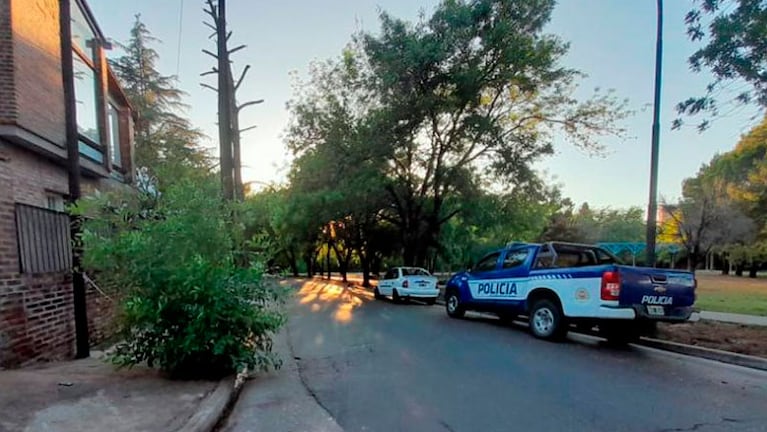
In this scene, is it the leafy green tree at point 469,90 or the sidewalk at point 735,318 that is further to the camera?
the leafy green tree at point 469,90

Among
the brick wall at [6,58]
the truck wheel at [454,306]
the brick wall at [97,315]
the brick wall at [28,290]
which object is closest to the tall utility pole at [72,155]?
the brick wall at [28,290]

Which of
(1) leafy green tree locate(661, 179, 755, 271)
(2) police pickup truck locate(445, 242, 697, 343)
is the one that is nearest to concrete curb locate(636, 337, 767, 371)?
(2) police pickup truck locate(445, 242, 697, 343)

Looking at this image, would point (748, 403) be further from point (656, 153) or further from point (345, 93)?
point (345, 93)

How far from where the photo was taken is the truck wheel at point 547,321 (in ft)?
32.1

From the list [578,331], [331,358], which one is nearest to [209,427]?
[331,358]

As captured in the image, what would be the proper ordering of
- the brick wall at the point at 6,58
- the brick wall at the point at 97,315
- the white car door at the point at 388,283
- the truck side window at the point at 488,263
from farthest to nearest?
1. the white car door at the point at 388,283
2. the truck side window at the point at 488,263
3. the brick wall at the point at 97,315
4. the brick wall at the point at 6,58

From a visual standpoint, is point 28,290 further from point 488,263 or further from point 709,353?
point 709,353

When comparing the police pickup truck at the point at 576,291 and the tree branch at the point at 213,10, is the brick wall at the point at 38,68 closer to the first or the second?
the tree branch at the point at 213,10

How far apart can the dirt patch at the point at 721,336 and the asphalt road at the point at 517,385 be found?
0.90m

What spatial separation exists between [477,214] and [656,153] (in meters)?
13.2

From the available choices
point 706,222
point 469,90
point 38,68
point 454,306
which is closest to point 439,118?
point 469,90

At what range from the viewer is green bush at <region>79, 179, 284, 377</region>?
6215 millimetres

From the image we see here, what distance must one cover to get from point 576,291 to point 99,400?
801 centimetres

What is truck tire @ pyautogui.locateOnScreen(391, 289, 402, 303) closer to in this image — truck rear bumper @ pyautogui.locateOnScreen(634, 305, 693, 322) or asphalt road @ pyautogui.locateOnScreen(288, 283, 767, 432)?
asphalt road @ pyautogui.locateOnScreen(288, 283, 767, 432)
